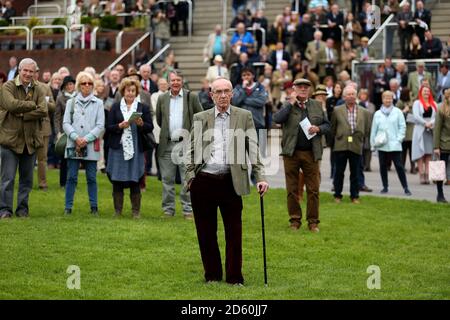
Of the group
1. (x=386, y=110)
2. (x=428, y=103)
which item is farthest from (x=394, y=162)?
(x=428, y=103)

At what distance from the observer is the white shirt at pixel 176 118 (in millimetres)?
17469

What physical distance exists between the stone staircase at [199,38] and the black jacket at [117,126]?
15410 mm

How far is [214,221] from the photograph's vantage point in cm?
1245

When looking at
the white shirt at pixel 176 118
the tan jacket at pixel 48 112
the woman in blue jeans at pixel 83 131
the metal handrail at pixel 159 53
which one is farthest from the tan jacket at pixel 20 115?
the metal handrail at pixel 159 53

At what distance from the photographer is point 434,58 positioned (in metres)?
29.0

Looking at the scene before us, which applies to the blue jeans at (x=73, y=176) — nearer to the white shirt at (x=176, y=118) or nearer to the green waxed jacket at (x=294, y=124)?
the white shirt at (x=176, y=118)

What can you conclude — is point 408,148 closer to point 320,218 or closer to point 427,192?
point 427,192

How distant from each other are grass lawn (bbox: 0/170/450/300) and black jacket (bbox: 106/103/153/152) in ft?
3.91

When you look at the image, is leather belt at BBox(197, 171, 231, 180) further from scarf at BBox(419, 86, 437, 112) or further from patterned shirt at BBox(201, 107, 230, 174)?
scarf at BBox(419, 86, 437, 112)

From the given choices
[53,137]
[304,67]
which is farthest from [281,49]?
[53,137]

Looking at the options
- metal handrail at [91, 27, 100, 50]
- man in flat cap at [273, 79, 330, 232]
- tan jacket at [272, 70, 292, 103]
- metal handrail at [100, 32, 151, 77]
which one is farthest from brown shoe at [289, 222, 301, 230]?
metal handrail at [91, 27, 100, 50]

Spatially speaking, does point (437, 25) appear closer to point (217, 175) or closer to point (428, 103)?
point (428, 103)

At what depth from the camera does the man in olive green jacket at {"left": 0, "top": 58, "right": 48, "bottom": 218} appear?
16.5 m
